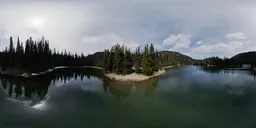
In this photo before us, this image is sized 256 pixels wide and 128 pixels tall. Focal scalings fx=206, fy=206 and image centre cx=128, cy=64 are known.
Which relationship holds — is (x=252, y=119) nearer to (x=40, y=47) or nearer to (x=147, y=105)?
(x=147, y=105)

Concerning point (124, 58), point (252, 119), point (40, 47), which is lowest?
point (252, 119)

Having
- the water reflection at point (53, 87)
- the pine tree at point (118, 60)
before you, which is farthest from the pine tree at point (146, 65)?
the water reflection at point (53, 87)

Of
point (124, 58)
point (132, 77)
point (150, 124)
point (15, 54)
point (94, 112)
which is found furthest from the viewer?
point (15, 54)

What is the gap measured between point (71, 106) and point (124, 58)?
50418mm

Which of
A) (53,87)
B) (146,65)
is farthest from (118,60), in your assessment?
(53,87)

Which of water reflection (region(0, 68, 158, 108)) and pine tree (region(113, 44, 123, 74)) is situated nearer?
water reflection (region(0, 68, 158, 108))

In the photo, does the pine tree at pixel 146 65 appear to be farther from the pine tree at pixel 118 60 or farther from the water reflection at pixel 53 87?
the water reflection at pixel 53 87

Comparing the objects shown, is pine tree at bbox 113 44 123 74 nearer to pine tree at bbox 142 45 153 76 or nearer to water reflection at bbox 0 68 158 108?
pine tree at bbox 142 45 153 76

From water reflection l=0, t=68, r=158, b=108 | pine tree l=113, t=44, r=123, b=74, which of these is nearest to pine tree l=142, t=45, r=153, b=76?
pine tree l=113, t=44, r=123, b=74

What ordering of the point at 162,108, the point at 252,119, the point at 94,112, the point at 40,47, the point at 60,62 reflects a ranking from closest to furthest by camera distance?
the point at 252,119
the point at 94,112
the point at 162,108
the point at 40,47
the point at 60,62

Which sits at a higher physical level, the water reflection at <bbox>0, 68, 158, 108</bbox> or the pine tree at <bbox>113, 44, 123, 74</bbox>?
the pine tree at <bbox>113, 44, 123, 74</bbox>

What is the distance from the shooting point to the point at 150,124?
23.4 metres

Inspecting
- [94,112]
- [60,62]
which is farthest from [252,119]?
[60,62]

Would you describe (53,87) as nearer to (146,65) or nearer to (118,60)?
(118,60)
